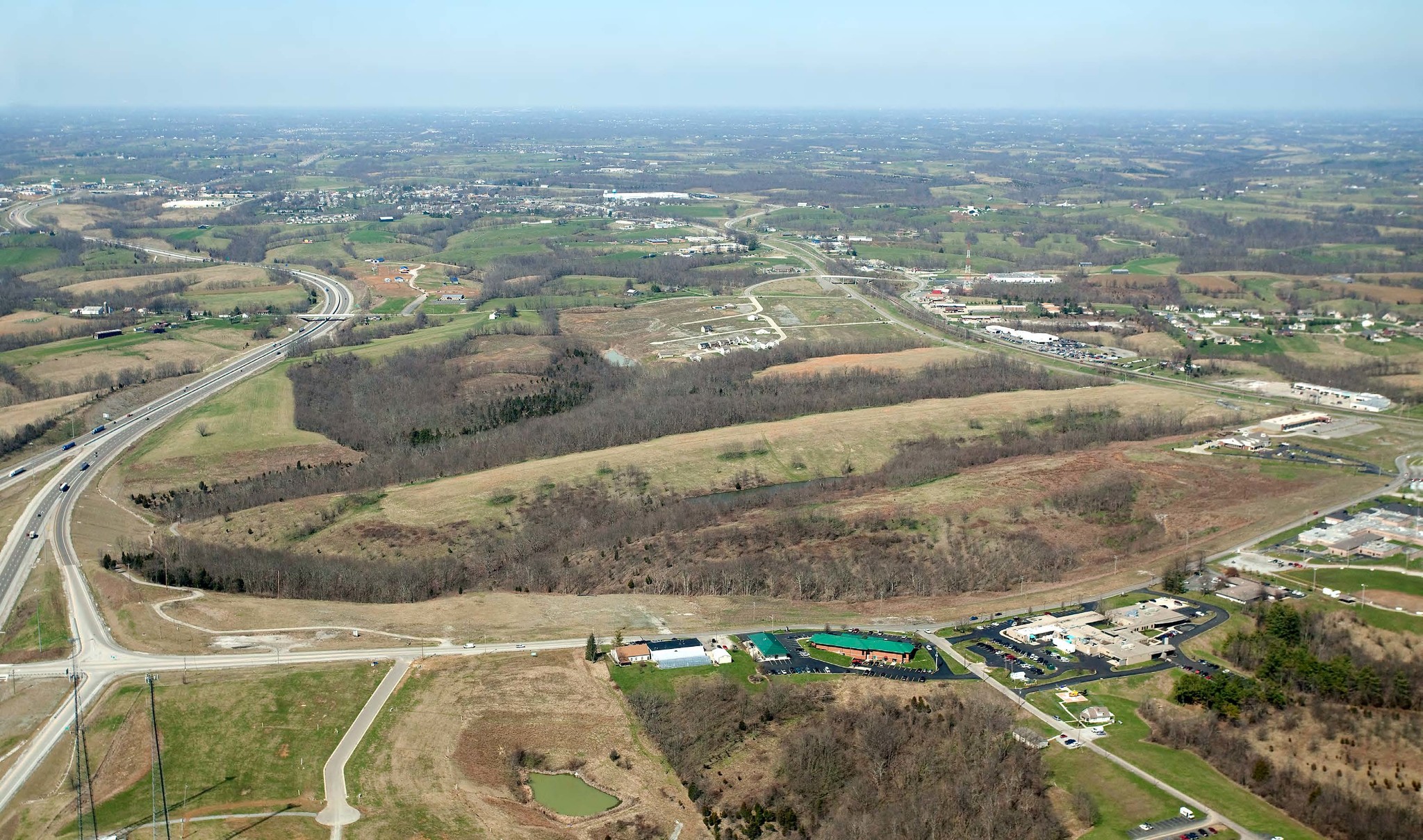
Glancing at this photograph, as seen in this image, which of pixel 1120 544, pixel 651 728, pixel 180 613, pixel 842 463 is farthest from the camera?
pixel 842 463

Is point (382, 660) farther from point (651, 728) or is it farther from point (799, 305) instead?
point (799, 305)

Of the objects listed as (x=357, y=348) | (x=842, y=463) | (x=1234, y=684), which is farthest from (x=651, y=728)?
(x=357, y=348)

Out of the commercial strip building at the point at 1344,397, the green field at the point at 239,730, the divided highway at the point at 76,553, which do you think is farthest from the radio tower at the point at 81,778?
the commercial strip building at the point at 1344,397

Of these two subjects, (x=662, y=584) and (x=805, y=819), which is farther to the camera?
(x=662, y=584)

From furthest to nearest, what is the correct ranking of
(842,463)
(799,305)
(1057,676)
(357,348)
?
1. (799,305)
2. (357,348)
3. (842,463)
4. (1057,676)

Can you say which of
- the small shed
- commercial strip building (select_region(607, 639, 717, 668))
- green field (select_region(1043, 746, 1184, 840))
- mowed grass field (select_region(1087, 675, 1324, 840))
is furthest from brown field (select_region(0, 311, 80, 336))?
green field (select_region(1043, 746, 1184, 840))

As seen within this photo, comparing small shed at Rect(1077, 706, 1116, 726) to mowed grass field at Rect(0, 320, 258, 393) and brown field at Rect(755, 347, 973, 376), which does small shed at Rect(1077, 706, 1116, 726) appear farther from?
mowed grass field at Rect(0, 320, 258, 393)

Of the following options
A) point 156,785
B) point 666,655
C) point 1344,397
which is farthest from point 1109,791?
point 1344,397
